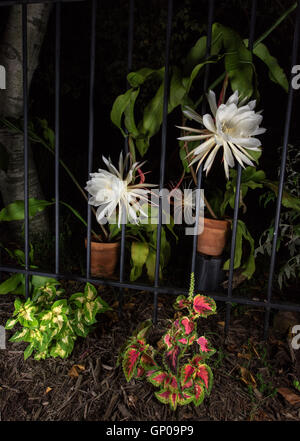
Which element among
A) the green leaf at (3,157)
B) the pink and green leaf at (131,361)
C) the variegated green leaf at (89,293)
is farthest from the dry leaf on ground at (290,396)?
the green leaf at (3,157)

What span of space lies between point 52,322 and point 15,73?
1.72 m

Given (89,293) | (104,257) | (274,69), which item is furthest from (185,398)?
(274,69)

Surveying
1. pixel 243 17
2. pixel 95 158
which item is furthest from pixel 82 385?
pixel 243 17

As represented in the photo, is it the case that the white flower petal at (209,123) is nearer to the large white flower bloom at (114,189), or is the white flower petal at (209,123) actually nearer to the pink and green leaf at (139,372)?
the large white flower bloom at (114,189)

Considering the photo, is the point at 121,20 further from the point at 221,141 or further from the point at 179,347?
the point at 179,347

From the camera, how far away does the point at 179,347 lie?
4.27ft

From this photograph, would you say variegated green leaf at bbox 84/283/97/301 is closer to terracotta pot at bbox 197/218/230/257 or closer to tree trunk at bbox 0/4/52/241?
terracotta pot at bbox 197/218/230/257

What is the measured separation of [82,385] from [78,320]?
0.24m

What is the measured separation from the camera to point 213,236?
6.00 ft

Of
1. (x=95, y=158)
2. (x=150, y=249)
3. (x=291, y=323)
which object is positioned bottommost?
(x=291, y=323)

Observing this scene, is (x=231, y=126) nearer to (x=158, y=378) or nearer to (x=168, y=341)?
(x=168, y=341)

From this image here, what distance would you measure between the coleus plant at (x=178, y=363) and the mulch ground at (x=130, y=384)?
90 millimetres

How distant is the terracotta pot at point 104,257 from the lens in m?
1.97

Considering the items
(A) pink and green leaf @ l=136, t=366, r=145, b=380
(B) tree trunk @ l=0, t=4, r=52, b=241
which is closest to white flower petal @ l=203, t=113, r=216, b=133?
(A) pink and green leaf @ l=136, t=366, r=145, b=380
